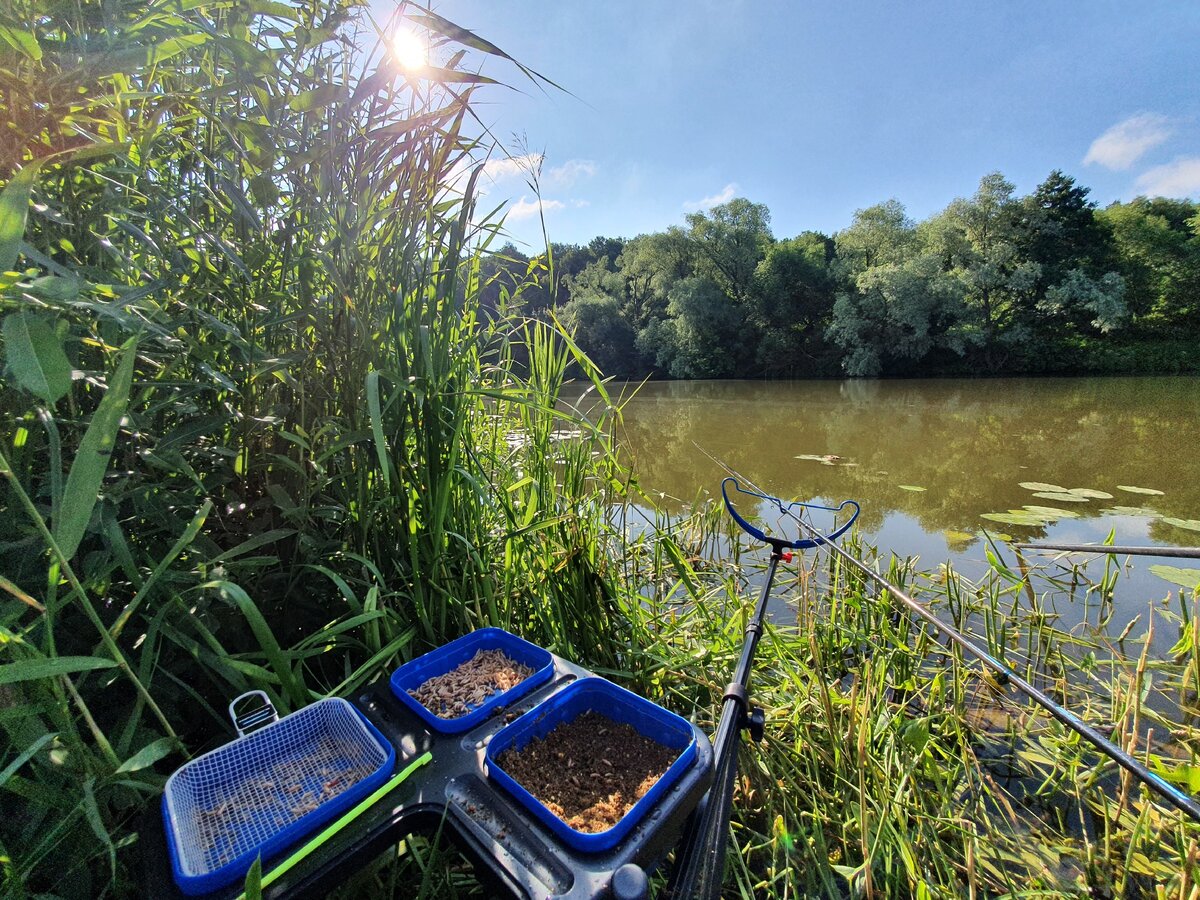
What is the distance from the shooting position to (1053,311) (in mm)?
13555

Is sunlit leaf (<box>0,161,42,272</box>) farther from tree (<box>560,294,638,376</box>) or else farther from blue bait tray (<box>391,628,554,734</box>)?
tree (<box>560,294,638,376</box>)

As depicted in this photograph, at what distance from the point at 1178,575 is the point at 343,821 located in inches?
123

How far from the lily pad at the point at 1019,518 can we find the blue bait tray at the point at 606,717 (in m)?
3.51

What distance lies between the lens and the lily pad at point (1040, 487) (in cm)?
381

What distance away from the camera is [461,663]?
67cm

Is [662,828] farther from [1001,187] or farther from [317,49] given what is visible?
[1001,187]

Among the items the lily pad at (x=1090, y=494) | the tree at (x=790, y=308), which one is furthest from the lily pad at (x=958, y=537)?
the tree at (x=790, y=308)

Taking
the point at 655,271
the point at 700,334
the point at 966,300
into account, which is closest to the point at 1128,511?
the point at 966,300

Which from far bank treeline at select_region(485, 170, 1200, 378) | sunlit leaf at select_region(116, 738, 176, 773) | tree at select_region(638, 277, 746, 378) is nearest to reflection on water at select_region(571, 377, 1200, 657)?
sunlit leaf at select_region(116, 738, 176, 773)

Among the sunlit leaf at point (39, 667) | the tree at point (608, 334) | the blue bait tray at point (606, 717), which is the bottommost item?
the blue bait tray at point (606, 717)

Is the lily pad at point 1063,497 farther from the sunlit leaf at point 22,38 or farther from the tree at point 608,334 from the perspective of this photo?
the tree at point 608,334

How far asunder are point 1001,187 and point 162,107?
18688 millimetres

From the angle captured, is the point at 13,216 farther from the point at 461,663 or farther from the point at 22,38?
the point at 461,663

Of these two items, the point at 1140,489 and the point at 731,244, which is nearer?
the point at 1140,489
